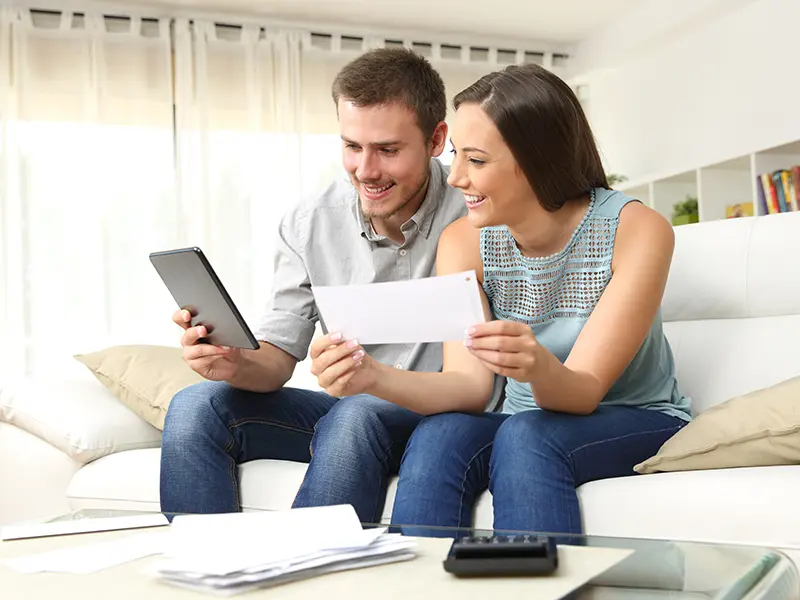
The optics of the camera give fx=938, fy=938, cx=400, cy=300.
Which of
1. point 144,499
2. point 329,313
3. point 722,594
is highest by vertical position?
point 329,313

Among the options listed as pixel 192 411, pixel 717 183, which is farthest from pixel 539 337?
pixel 717 183

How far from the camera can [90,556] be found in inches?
39.8

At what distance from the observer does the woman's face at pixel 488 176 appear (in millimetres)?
1539

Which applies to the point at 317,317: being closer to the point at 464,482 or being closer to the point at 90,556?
the point at 464,482

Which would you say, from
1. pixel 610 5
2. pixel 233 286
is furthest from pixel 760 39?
pixel 233 286

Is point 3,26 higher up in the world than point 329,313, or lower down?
higher up

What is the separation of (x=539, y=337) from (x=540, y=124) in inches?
14.0

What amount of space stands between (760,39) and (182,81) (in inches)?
108

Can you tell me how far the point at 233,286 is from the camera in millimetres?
4746

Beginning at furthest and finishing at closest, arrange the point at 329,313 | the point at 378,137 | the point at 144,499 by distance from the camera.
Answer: the point at 144,499 → the point at 378,137 → the point at 329,313

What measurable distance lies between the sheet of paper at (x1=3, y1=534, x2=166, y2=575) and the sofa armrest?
1.07 metres

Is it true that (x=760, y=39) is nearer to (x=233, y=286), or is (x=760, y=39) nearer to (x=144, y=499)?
(x=233, y=286)

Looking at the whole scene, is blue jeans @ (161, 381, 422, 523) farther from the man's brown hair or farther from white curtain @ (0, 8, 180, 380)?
white curtain @ (0, 8, 180, 380)

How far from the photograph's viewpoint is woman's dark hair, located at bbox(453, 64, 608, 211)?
1526 mm
